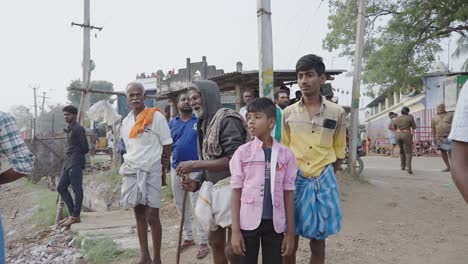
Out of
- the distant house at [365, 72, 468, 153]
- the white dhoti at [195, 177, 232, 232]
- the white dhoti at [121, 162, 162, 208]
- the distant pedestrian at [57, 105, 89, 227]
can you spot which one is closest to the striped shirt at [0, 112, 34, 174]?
the white dhoti at [195, 177, 232, 232]

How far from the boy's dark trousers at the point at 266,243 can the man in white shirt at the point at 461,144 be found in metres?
1.18

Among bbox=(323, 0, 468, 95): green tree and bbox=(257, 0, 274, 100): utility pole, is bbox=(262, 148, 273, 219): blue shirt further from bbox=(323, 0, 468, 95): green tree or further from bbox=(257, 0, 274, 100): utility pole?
bbox=(323, 0, 468, 95): green tree

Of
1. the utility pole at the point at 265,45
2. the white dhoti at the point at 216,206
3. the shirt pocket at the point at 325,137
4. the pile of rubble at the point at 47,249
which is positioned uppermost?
the utility pole at the point at 265,45

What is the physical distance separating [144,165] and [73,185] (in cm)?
276

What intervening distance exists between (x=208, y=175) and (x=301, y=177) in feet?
2.12

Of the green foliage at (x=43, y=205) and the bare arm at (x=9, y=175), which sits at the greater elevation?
the bare arm at (x=9, y=175)

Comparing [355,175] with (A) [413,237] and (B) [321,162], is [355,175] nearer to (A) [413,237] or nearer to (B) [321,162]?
(A) [413,237]

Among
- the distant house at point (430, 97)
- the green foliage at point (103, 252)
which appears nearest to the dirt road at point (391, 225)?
the green foliage at point (103, 252)

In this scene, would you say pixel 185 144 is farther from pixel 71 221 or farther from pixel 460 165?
pixel 460 165

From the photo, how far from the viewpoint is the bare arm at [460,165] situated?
1435mm

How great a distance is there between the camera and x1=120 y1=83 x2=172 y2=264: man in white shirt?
3.85 m

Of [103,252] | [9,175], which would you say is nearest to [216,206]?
[9,175]

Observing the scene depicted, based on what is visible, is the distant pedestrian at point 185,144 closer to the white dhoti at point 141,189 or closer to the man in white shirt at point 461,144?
the white dhoti at point 141,189

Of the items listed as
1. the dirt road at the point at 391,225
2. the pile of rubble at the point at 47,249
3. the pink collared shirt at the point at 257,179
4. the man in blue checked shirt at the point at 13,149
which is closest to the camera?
the man in blue checked shirt at the point at 13,149
